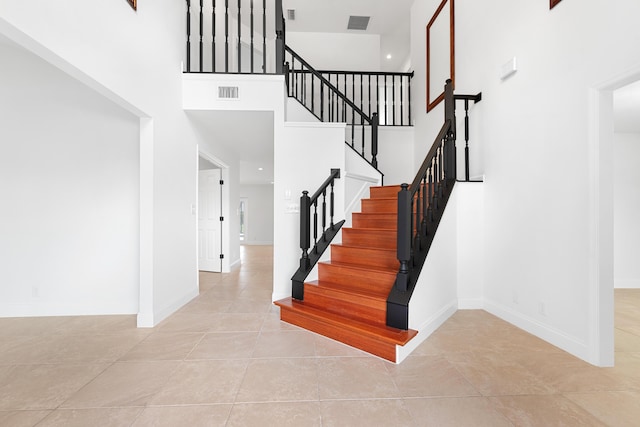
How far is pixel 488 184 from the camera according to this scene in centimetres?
339

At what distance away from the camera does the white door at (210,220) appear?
5.93 metres

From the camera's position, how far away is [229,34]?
20.7ft

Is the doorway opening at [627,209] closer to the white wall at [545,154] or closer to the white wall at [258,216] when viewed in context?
the white wall at [545,154]

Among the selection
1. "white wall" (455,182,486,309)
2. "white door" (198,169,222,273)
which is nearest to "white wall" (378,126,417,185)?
"white wall" (455,182,486,309)

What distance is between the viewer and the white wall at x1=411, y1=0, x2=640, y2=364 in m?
2.15

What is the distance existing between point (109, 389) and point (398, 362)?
6.67 ft

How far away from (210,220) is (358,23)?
575 cm

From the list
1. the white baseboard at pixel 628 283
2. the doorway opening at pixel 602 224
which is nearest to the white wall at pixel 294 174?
the doorway opening at pixel 602 224

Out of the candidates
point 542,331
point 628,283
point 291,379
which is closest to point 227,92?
point 291,379

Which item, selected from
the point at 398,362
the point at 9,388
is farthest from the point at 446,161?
the point at 9,388

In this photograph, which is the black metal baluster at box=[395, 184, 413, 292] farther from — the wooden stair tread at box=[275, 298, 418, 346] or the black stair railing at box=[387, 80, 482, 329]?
the wooden stair tread at box=[275, 298, 418, 346]

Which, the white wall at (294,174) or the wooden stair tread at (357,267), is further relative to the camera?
the white wall at (294,174)

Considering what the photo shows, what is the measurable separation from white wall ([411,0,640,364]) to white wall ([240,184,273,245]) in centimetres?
991

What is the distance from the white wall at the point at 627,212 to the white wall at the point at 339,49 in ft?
16.8
